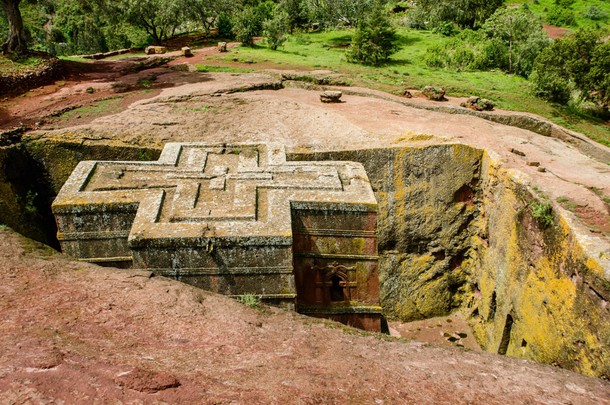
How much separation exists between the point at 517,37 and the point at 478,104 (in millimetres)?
12518

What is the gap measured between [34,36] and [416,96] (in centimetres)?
3594

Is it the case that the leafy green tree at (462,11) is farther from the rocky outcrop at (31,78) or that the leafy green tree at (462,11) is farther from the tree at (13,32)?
the tree at (13,32)

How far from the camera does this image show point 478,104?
1606 centimetres

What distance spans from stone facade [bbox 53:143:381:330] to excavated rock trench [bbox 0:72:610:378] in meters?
3.10

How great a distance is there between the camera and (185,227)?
6621mm

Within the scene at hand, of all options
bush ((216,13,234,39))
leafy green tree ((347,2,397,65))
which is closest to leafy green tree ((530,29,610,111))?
leafy green tree ((347,2,397,65))

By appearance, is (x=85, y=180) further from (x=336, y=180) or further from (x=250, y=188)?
(x=336, y=180)

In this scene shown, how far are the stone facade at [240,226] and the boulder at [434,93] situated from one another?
9591 millimetres

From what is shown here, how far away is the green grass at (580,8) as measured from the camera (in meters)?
36.1

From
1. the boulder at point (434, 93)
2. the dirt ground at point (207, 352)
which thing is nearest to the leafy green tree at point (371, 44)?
the boulder at point (434, 93)

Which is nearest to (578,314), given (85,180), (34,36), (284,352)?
(284,352)

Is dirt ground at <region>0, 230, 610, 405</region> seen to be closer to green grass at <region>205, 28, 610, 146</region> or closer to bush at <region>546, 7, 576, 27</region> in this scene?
green grass at <region>205, 28, 610, 146</region>

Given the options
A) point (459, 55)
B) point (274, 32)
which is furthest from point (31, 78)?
point (459, 55)

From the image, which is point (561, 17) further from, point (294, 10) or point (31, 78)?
point (31, 78)
